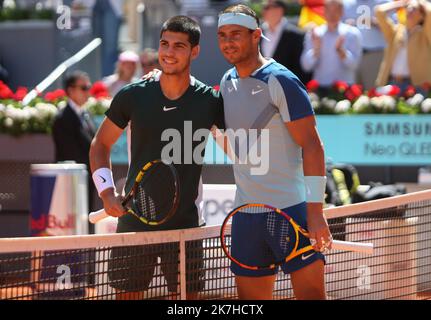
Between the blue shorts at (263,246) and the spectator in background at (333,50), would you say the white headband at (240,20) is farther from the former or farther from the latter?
the spectator in background at (333,50)

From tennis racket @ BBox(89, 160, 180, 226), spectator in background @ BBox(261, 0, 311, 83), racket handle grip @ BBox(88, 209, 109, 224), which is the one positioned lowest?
racket handle grip @ BBox(88, 209, 109, 224)

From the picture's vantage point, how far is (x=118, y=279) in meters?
5.07

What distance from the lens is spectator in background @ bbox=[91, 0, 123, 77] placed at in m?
12.6

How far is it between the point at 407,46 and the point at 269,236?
20.0 ft

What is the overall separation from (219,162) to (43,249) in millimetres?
4835

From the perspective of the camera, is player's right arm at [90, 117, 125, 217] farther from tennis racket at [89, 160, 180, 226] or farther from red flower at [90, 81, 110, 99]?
red flower at [90, 81, 110, 99]

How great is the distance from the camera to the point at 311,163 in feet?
15.5

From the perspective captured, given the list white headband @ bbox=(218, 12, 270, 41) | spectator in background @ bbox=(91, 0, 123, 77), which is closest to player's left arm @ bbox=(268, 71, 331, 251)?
white headband @ bbox=(218, 12, 270, 41)

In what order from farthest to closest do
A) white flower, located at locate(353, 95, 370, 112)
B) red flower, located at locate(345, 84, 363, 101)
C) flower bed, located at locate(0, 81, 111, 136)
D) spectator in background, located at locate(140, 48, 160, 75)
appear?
flower bed, located at locate(0, 81, 111, 136), red flower, located at locate(345, 84, 363, 101), white flower, located at locate(353, 95, 370, 112), spectator in background, located at locate(140, 48, 160, 75)

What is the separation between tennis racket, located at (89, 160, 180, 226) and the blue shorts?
1.24ft

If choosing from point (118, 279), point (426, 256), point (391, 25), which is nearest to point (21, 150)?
point (391, 25)

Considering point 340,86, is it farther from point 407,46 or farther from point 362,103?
point 407,46
